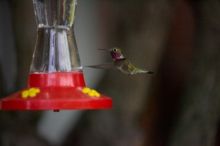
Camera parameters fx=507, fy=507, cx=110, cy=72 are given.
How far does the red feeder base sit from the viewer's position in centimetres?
98

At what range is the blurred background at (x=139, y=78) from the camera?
A: 162 centimetres

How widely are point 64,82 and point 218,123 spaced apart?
690mm

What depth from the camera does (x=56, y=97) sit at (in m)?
1.01

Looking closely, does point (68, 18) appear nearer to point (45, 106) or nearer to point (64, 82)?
point (64, 82)

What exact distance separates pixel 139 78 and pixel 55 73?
1.82ft

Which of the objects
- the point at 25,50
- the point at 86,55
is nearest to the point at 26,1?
the point at 25,50

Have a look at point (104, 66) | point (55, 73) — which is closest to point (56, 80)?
point (55, 73)

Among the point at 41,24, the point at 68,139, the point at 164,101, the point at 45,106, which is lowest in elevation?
the point at 68,139

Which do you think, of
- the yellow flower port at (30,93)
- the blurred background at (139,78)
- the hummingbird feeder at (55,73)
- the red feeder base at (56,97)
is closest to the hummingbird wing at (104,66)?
the blurred background at (139,78)

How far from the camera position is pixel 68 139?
1621mm

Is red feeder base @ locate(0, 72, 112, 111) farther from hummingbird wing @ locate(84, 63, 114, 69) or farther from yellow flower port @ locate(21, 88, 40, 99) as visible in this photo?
hummingbird wing @ locate(84, 63, 114, 69)

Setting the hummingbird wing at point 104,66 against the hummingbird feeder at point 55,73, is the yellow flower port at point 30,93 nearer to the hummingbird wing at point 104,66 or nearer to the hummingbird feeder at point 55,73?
the hummingbird feeder at point 55,73

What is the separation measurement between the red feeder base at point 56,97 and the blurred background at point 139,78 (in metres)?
0.49

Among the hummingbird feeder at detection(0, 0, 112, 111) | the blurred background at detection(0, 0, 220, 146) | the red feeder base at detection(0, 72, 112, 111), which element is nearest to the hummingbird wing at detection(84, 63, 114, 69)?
the blurred background at detection(0, 0, 220, 146)
